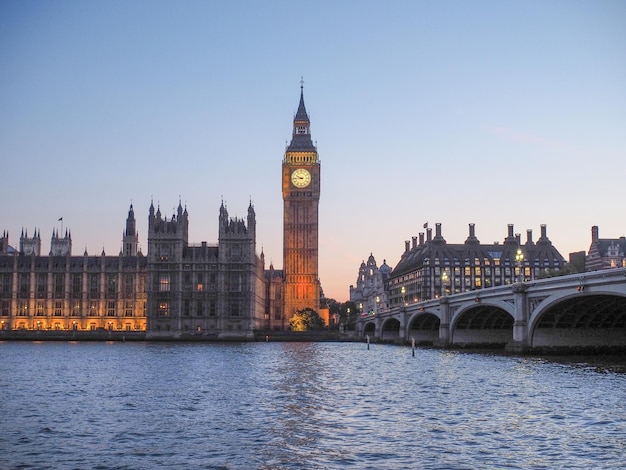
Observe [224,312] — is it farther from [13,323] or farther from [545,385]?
[545,385]

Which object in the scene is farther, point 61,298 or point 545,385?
point 61,298

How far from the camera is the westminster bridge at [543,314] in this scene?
226ft

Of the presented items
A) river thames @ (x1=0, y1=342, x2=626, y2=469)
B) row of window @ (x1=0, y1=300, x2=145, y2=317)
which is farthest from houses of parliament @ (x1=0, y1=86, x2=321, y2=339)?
river thames @ (x1=0, y1=342, x2=626, y2=469)

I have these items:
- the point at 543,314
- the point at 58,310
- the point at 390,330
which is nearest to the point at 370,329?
the point at 390,330

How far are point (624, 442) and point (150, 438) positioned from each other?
18.7 m

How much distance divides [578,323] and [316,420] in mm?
57876

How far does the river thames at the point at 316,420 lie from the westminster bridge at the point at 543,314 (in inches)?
328

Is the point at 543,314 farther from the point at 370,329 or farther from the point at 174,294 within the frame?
the point at 174,294

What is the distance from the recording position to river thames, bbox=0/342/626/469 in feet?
88.1

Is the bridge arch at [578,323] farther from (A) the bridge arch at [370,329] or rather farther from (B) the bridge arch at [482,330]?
(A) the bridge arch at [370,329]

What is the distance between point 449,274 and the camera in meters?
200

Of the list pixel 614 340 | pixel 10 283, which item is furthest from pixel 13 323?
pixel 614 340

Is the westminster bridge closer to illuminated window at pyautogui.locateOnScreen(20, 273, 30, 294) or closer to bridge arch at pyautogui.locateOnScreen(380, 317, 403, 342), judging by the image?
bridge arch at pyautogui.locateOnScreen(380, 317, 403, 342)

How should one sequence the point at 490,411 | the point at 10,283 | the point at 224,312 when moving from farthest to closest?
1. the point at 10,283
2. the point at 224,312
3. the point at 490,411
